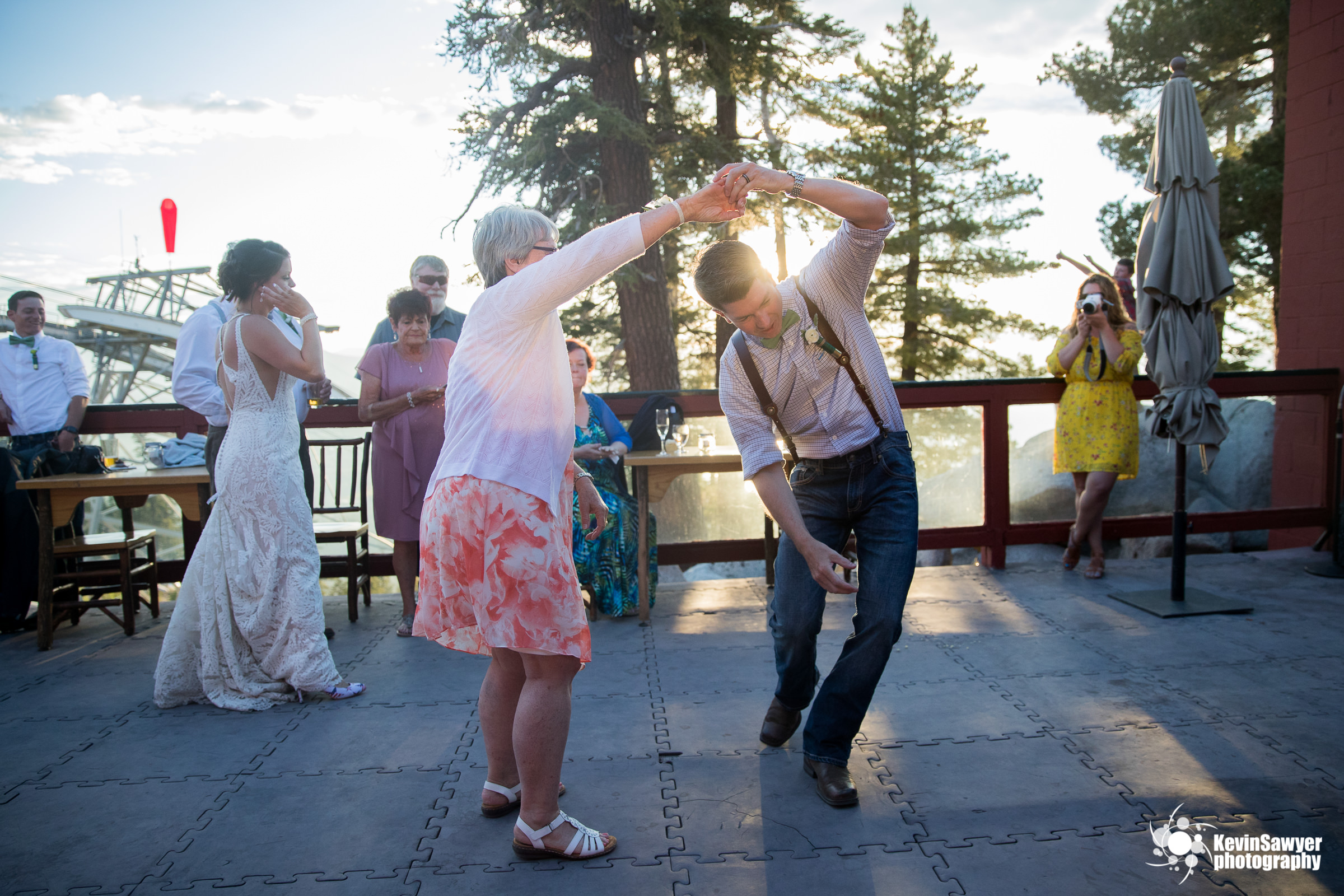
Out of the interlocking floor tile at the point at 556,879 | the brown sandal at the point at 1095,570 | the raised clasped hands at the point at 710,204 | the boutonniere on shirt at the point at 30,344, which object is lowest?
the interlocking floor tile at the point at 556,879

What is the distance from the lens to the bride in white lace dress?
3.74 m

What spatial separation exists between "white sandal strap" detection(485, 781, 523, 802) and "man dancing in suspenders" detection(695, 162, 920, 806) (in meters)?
0.95

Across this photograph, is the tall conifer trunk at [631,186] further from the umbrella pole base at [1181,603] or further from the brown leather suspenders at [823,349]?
the brown leather suspenders at [823,349]

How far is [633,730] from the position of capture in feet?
11.2

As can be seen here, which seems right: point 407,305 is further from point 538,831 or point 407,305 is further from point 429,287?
point 538,831

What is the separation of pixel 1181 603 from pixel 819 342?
3444mm

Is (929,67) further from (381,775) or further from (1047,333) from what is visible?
(381,775)

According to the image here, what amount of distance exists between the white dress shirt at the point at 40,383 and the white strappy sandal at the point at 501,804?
429 cm

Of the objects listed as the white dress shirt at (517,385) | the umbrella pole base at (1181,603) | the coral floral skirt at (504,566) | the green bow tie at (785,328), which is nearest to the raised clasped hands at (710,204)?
the white dress shirt at (517,385)

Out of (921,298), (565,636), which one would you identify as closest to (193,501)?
(565,636)

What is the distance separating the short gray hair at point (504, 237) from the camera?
2301mm

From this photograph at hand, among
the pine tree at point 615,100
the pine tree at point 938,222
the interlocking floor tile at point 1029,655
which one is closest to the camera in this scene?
the interlocking floor tile at point 1029,655

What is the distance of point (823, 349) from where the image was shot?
2.68 meters

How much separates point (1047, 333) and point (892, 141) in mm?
5743
